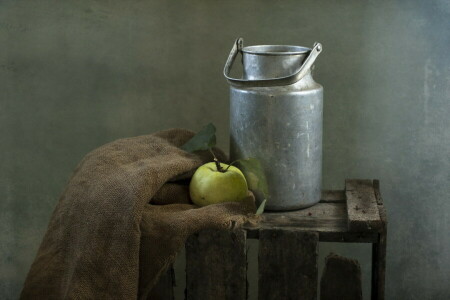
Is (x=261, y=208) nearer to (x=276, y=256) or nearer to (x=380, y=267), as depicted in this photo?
(x=276, y=256)

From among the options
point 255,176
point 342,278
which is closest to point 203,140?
point 255,176

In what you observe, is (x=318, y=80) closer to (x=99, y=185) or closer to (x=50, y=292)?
(x=99, y=185)

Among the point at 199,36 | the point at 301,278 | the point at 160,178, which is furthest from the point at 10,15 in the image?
the point at 301,278

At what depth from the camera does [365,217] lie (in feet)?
4.29

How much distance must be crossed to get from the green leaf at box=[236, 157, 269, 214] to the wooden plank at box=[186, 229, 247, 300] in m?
0.09

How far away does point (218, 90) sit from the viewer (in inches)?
72.8

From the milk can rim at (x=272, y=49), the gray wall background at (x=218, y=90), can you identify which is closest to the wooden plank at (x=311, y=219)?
the milk can rim at (x=272, y=49)

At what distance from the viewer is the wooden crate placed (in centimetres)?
129

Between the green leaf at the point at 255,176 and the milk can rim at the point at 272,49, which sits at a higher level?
the milk can rim at the point at 272,49

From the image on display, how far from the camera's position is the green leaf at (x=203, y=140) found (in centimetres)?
146

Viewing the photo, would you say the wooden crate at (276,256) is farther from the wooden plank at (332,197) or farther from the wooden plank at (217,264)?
the wooden plank at (332,197)

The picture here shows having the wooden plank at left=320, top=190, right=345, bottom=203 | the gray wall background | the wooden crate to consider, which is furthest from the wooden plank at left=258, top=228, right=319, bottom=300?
the gray wall background

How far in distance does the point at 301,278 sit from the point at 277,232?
3.7 inches

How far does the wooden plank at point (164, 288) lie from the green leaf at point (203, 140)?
10.1 inches
